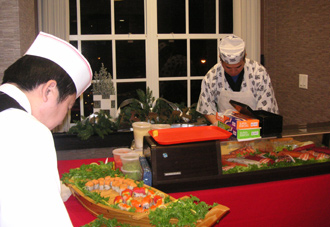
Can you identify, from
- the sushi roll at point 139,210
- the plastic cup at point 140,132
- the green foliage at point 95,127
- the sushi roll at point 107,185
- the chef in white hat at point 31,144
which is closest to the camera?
the chef in white hat at point 31,144

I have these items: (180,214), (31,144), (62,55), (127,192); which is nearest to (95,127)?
(127,192)

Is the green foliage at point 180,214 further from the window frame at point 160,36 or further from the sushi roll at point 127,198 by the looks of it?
the window frame at point 160,36

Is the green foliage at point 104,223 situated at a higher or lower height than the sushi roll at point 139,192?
lower

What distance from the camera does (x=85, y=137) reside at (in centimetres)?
324

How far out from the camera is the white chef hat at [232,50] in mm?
2842

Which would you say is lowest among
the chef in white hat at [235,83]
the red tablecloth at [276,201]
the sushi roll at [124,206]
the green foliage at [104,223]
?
the red tablecloth at [276,201]

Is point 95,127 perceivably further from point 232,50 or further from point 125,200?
point 125,200

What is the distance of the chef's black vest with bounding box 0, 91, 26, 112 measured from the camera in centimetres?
94

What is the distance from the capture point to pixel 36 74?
3.31 ft

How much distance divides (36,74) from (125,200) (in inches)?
33.0

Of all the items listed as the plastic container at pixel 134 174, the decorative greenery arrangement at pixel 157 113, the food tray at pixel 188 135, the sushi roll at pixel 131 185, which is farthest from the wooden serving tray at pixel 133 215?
the decorative greenery arrangement at pixel 157 113

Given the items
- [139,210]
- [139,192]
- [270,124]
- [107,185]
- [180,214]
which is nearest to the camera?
[180,214]

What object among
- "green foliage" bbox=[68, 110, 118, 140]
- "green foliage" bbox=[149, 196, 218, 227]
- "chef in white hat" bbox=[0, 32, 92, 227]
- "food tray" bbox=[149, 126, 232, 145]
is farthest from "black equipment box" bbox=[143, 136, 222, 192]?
"green foliage" bbox=[68, 110, 118, 140]

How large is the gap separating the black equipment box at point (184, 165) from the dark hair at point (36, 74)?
2.94 ft
